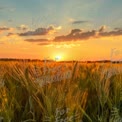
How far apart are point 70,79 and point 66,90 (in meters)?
0.13

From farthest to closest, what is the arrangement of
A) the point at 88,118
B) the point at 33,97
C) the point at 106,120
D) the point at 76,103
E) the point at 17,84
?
the point at 17,84, the point at 106,120, the point at 88,118, the point at 33,97, the point at 76,103

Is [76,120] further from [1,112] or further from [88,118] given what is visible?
[1,112]

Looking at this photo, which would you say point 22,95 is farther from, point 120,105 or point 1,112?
point 120,105

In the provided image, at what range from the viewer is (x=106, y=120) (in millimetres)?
2342

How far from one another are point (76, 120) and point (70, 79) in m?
0.25

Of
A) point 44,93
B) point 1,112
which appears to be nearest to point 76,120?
point 44,93

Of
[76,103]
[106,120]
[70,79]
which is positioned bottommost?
[106,120]

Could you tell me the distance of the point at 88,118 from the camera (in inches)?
85.5

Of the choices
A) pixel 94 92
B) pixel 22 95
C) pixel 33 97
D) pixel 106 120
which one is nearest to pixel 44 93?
pixel 33 97

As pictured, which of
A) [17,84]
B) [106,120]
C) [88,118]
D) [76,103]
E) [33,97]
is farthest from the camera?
[17,84]

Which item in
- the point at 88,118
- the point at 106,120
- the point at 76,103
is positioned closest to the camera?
the point at 76,103

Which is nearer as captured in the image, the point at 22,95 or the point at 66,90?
the point at 66,90

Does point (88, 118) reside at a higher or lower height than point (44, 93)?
lower

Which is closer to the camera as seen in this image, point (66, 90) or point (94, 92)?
point (66, 90)
